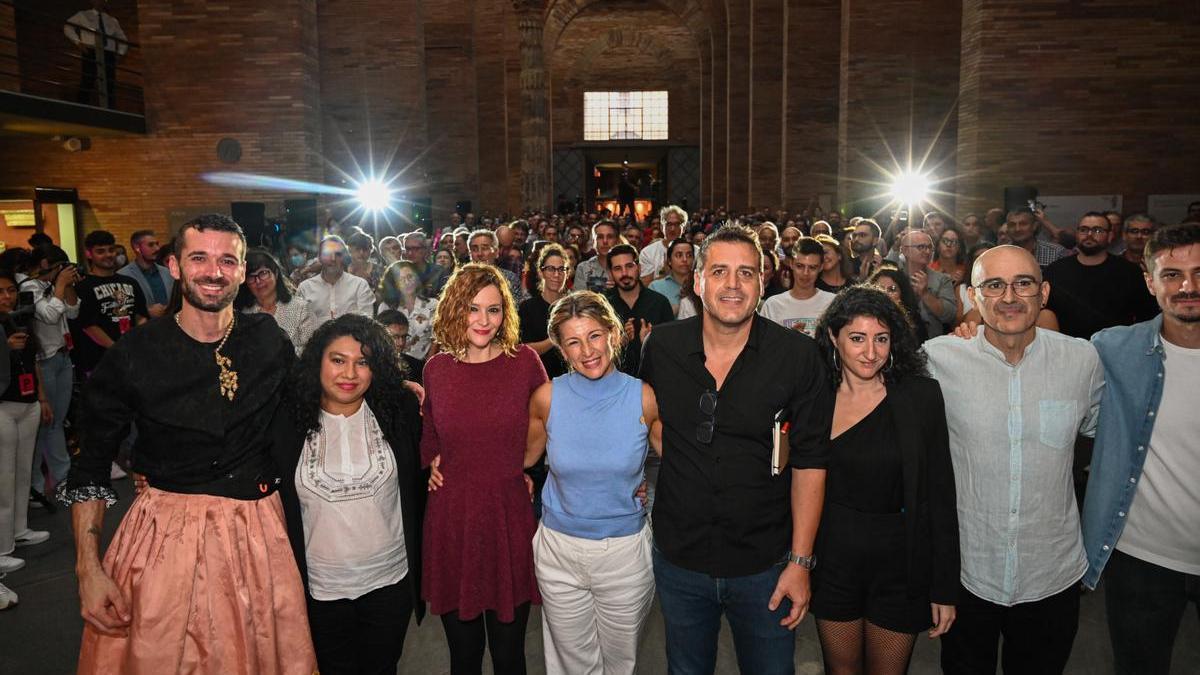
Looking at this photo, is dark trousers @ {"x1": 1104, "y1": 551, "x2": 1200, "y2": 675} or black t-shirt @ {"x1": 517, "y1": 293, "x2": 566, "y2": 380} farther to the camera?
black t-shirt @ {"x1": 517, "y1": 293, "x2": 566, "y2": 380}

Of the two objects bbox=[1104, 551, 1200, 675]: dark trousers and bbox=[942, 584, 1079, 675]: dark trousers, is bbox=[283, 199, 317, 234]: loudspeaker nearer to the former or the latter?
bbox=[942, 584, 1079, 675]: dark trousers

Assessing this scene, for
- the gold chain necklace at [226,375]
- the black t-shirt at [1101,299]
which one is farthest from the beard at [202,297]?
the black t-shirt at [1101,299]

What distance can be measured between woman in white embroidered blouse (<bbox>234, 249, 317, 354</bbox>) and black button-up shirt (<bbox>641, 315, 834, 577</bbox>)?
316 centimetres

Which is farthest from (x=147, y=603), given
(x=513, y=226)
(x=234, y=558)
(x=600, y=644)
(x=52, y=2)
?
(x=52, y=2)

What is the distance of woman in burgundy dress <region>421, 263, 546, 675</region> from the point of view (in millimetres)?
2926

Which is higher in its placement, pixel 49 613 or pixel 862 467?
pixel 862 467

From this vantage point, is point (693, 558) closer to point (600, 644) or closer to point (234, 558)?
point (600, 644)

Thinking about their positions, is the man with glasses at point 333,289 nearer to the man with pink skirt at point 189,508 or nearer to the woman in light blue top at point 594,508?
the man with pink skirt at point 189,508

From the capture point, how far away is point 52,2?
1697 centimetres

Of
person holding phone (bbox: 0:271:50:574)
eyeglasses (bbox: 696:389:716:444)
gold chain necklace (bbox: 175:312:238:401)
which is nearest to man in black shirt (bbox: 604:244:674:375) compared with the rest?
eyeglasses (bbox: 696:389:716:444)

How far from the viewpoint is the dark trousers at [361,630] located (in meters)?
2.82

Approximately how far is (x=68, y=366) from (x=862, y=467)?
5813 mm

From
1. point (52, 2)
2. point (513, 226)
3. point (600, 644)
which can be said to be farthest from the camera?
point (52, 2)

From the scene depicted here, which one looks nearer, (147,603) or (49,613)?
(147,603)
